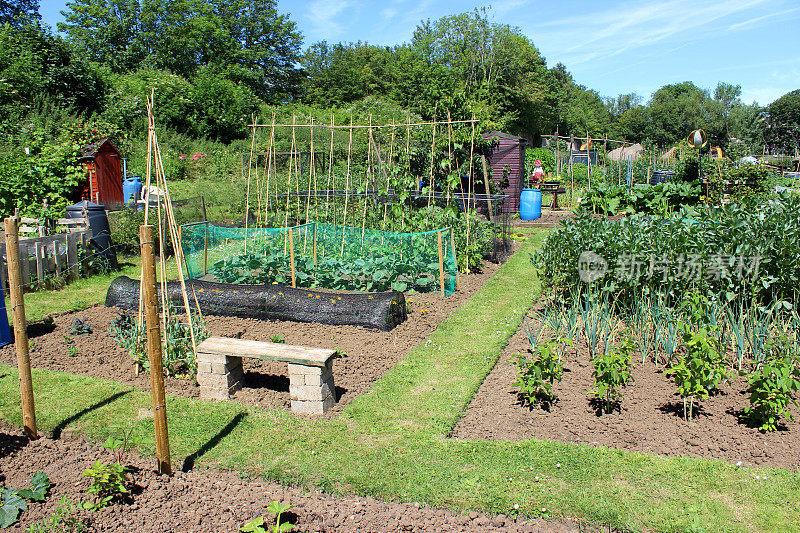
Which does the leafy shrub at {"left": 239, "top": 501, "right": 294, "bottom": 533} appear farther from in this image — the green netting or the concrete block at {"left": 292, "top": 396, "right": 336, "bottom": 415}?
the green netting

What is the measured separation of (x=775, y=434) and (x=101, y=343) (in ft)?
20.5

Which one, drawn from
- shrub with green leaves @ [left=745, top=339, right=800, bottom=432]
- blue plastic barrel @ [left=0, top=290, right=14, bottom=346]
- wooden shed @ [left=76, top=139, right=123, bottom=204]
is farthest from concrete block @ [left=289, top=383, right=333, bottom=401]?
wooden shed @ [left=76, top=139, right=123, bottom=204]

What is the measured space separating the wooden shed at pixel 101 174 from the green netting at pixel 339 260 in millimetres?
8845

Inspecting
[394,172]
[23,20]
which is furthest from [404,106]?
[394,172]

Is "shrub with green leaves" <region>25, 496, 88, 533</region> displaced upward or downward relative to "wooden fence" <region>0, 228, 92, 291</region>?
downward

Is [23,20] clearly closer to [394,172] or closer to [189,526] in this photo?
[394,172]

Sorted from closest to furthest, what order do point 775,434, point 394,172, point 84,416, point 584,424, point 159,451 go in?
point 159,451
point 775,434
point 584,424
point 84,416
point 394,172

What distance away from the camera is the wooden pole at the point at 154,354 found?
12.1 feet

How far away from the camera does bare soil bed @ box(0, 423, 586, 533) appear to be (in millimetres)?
3297

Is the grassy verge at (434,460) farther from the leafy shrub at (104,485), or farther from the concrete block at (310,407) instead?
the leafy shrub at (104,485)

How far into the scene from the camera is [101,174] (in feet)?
54.9

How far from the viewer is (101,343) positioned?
246 inches

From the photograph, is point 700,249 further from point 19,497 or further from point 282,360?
point 19,497

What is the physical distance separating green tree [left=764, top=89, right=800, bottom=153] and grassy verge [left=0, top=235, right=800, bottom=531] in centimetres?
9876
